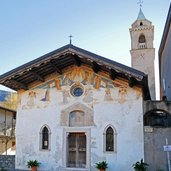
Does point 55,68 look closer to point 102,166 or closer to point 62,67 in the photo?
point 62,67

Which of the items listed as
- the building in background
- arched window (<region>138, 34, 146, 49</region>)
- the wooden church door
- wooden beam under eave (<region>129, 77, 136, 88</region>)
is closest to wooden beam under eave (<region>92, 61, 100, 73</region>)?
wooden beam under eave (<region>129, 77, 136, 88</region>)

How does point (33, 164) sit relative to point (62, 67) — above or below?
below

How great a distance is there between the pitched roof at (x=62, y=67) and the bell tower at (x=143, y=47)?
57.2 ft

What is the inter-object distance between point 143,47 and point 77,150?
71.5 ft

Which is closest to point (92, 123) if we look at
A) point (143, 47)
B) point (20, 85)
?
point (20, 85)

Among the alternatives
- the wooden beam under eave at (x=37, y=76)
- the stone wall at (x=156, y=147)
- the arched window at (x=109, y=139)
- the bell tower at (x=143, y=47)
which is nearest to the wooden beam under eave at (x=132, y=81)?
the stone wall at (x=156, y=147)

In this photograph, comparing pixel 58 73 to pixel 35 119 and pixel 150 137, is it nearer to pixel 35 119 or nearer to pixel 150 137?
pixel 35 119

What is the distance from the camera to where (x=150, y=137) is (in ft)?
40.5

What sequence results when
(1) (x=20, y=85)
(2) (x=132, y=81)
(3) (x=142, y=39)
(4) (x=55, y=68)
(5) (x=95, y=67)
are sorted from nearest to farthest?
(2) (x=132, y=81) < (5) (x=95, y=67) < (4) (x=55, y=68) < (1) (x=20, y=85) < (3) (x=142, y=39)

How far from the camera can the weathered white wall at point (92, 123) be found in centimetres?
1264

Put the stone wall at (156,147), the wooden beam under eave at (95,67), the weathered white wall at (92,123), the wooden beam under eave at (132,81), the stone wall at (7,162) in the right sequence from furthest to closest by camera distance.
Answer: the stone wall at (7,162)
the wooden beam under eave at (95,67)
the weathered white wall at (92,123)
the wooden beam under eave at (132,81)
the stone wall at (156,147)

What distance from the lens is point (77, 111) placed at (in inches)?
544

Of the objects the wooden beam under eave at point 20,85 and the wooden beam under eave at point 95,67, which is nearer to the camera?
the wooden beam under eave at point 95,67

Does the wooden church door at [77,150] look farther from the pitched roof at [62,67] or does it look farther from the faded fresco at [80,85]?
the pitched roof at [62,67]
